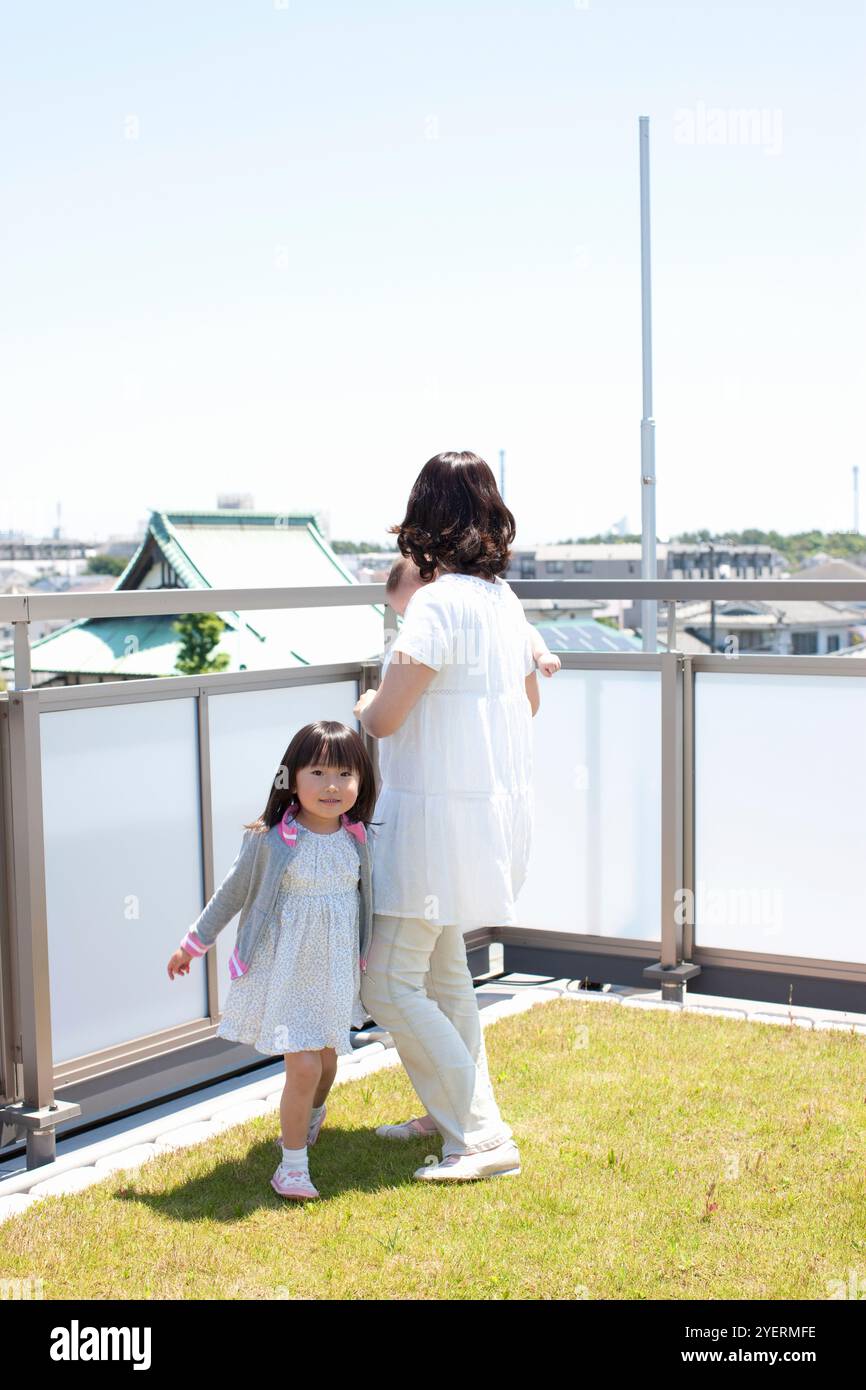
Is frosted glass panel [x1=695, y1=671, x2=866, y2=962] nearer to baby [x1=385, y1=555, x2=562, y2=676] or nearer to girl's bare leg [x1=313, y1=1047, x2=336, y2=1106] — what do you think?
baby [x1=385, y1=555, x2=562, y2=676]

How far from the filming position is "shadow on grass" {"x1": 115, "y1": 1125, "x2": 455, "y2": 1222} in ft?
10.8

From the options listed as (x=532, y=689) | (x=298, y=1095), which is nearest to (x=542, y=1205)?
(x=298, y=1095)

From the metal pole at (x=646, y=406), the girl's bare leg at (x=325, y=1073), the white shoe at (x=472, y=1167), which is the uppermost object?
the metal pole at (x=646, y=406)

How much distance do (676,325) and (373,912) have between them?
2989 inches

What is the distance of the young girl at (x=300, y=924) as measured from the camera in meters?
3.36

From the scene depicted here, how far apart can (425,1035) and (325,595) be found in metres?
1.49

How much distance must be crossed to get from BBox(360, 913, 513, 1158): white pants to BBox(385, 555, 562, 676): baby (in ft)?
2.36

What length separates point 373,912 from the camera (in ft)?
11.4

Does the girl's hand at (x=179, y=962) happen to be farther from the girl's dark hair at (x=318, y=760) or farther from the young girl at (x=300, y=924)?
the girl's dark hair at (x=318, y=760)

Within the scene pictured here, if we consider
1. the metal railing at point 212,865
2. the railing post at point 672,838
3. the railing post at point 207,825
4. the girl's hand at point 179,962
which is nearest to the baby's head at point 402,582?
the metal railing at point 212,865

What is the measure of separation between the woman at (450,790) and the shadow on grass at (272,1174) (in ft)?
0.47

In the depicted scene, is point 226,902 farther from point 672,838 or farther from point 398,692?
point 672,838

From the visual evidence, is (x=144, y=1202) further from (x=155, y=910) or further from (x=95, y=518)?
(x=95, y=518)
